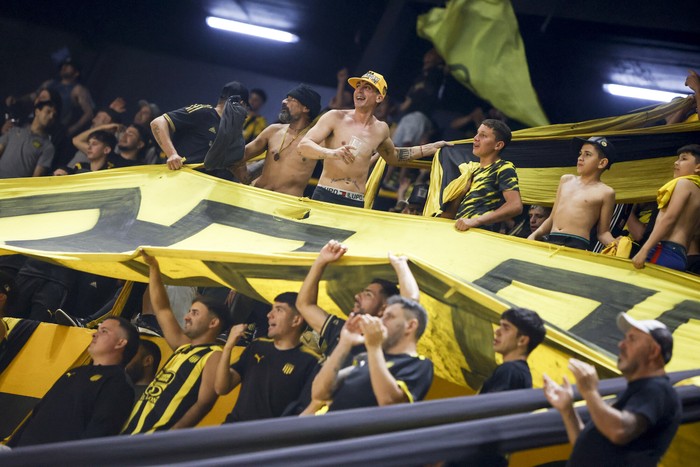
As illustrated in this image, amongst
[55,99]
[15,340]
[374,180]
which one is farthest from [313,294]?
[55,99]

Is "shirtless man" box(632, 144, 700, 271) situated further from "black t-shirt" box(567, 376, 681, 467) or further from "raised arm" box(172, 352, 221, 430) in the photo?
"raised arm" box(172, 352, 221, 430)

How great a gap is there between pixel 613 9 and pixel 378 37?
243 cm

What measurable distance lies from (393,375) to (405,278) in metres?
0.80

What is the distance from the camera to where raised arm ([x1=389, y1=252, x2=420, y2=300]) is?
4.00 m

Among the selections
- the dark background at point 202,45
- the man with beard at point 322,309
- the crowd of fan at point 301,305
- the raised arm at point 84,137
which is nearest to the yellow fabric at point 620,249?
the crowd of fan at point 301,305

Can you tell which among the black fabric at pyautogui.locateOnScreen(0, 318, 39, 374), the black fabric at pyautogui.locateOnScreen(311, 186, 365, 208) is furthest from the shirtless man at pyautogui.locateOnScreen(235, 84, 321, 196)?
the black fabric at pyautogui.locateOnScreen(0, 318, 39, 374)

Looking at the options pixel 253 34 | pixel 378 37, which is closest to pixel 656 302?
pixel 378 37

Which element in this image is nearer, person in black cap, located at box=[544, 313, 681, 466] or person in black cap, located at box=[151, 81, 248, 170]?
person in black cap, located at box=[544, 313, 681, 466]

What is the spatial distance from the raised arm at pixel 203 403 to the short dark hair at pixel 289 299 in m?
0.51

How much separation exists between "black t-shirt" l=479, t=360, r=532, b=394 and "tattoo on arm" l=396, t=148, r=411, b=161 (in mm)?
2531

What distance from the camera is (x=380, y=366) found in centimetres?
327

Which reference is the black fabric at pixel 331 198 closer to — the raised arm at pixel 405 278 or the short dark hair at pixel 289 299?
the short dark hair at pixel 289 299

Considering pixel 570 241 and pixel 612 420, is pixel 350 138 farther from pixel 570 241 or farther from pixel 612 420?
pixel 612 420

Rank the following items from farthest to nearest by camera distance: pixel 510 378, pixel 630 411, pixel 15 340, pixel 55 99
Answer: pixel 55 99, pixel 15 340, pixel 510 378, pixel 630 411
